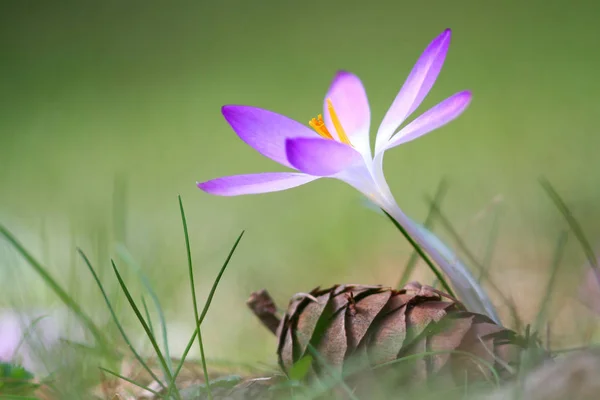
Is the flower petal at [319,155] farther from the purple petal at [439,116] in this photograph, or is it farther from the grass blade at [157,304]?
the grass blade at [157,304]

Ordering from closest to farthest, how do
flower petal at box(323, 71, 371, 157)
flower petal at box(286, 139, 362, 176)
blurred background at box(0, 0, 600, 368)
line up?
flower petal at box(286, 139, 362, 176), flower petal at box(323, 71, 371, 157), blurred background at box(0, 0, 600, 368)

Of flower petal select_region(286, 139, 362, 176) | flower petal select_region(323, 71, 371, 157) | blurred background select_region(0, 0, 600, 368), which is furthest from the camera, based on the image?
blurred background select_region(0, 0, 600, 368)

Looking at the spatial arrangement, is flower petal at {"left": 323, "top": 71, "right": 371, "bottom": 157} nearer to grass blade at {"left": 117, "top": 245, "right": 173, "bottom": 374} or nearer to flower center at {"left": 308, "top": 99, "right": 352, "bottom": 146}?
flower center at {"left": 308, "top": 99, "right": 352, "bottom": 146}

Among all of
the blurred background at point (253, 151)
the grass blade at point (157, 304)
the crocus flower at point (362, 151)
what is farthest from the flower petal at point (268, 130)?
the blurred background at point (253, 151)

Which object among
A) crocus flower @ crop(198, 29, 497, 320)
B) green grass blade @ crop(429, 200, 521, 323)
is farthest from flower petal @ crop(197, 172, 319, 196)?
green grass blade @ crop(429, 200, 521, 323)

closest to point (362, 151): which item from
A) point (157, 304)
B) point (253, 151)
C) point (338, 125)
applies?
point (338, 125)

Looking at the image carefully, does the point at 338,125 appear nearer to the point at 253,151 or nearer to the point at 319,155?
the point at 319,155
